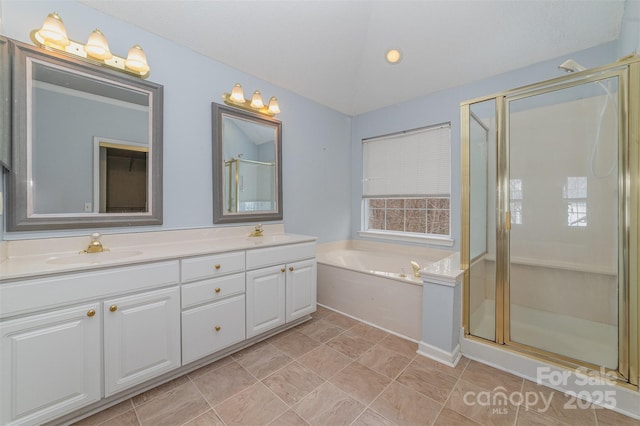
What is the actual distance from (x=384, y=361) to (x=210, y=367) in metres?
1.21

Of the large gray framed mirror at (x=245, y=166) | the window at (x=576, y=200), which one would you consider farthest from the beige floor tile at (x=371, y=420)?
the window at (x=576, y=200)

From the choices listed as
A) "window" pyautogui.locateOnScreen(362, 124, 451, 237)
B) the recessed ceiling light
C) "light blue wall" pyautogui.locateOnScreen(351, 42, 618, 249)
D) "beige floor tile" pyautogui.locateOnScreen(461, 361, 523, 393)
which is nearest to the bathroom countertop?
"beige floor tile" pyautogui.locateOnScreen(461, 361, 523, 393)

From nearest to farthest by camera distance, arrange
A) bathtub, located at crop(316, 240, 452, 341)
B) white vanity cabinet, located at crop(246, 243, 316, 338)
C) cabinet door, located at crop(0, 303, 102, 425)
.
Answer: cabinet door, located at crop(0, 303, 102, 425) < white vanity cabinet, located at crop(246, 243, 316, 338) < bathtub, located at crop(316, 240, 452, 341)

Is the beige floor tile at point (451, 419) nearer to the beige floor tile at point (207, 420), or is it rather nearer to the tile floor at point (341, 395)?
the tile floor at point (341, 395)

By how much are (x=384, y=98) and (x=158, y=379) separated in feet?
11.2

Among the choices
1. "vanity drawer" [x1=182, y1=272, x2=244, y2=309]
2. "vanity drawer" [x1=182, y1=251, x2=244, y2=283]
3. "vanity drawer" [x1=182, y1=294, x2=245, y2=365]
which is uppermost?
"vanity drawer" [x1=182, y1=251, x2=244, y2=283]

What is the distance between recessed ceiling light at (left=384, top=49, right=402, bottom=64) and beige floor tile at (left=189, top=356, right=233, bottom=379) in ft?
10.4

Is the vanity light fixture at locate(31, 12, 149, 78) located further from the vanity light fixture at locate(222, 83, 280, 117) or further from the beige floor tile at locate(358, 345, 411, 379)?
the beige floor tile at locate(358, 345, 411, 379)

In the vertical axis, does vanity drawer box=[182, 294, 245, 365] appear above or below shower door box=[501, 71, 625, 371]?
below

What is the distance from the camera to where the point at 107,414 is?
1.29m

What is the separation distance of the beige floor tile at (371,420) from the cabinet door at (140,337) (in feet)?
3.60

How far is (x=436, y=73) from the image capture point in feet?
8.59

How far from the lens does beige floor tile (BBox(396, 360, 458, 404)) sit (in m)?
1.47

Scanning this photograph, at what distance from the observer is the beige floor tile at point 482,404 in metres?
1.29
